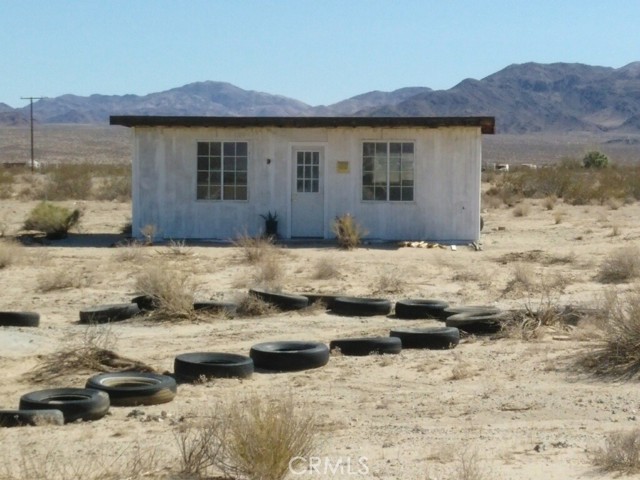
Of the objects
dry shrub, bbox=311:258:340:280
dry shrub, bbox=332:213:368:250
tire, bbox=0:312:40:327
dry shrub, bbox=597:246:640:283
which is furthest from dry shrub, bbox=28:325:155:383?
dry shrub, bbox=332:213:368:250

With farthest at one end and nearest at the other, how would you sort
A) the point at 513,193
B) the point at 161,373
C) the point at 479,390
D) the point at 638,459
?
the point at 513,193 → the point at 161,373 → the point at 479,390 → the point at 638,459

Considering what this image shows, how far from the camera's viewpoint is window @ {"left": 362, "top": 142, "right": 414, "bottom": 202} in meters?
25.0

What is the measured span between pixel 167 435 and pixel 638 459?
341cm

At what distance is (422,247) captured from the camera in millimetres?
23672

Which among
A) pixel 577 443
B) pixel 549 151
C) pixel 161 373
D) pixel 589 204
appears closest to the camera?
pixel 577 443

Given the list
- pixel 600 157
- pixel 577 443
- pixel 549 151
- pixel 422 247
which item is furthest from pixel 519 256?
pixel 549 151

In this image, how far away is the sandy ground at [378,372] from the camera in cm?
800

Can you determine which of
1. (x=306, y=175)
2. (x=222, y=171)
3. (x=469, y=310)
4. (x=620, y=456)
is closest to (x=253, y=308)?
(x=469, y=310)

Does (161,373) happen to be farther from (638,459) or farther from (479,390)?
(638,459)

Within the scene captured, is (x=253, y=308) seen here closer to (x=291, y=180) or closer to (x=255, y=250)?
(x=255, y=250)

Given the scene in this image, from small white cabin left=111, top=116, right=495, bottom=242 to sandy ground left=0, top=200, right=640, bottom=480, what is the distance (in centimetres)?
225

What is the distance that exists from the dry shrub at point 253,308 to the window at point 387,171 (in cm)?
1027

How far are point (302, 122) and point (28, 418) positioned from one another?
16937 millimetres

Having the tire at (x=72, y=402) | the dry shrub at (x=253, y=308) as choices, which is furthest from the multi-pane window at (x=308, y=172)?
the tire at (x=72, y=402)
